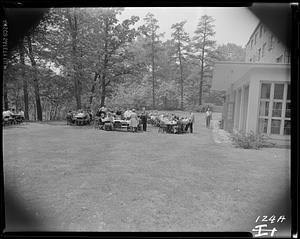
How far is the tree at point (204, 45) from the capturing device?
1.96 metres

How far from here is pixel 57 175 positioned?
2.41 metres

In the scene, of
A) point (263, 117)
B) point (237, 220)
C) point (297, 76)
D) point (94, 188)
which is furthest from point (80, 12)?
point (237, 220)

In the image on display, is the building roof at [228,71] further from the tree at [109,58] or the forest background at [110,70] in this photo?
the tree at [109,58]

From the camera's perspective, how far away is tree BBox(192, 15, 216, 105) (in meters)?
1.96

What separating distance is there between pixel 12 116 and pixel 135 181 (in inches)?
59.1

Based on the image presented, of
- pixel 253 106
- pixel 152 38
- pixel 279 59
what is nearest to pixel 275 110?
pixel 253 106

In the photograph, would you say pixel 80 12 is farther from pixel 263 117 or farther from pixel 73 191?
pixel 263 117

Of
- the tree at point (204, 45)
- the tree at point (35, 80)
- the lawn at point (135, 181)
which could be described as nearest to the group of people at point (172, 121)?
the lawn at point (135, 181)

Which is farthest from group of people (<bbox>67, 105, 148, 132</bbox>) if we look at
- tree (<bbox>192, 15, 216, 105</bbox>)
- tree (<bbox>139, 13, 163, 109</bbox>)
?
tree (<bbox>192, 15, 216, 105</bbox>)

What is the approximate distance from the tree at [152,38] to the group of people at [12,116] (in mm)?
1489

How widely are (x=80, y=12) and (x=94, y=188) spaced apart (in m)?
1.89

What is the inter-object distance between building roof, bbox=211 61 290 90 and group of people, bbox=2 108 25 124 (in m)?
2.18

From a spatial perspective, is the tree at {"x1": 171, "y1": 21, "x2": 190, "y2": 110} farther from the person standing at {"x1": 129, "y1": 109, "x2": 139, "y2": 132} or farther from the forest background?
the person standing at {"x1": 129, "y1": 109, "x2": 139, "y2": 132}

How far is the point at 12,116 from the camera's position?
2.12 metres
